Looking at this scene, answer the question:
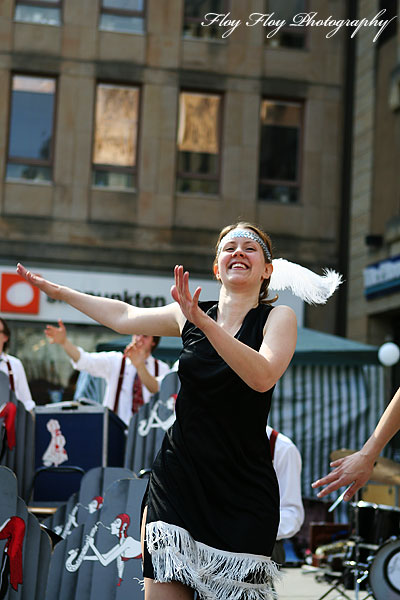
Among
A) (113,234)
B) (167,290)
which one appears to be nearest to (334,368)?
(167,290)

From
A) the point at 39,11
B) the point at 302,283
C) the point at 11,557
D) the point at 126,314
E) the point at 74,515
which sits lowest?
the point at 11,557

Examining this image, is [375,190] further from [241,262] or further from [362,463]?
[362,463]

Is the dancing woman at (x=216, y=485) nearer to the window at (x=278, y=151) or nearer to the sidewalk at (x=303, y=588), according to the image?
the sidewalk at (x=303, y=588)

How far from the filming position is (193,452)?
116 inches

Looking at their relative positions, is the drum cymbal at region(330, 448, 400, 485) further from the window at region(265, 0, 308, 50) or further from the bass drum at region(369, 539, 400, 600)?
the window at region(265, 0, 308, 50)

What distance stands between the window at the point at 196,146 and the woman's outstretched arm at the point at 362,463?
15.0 meters

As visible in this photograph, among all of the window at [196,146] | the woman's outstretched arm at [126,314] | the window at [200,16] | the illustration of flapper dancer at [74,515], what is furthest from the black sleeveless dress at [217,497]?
the window at [200,16]

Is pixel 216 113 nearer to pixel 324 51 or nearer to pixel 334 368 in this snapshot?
pixel 324 51

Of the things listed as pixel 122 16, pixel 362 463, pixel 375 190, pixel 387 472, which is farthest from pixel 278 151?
pixel 362 463

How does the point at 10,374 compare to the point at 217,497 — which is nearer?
the point at 217,497

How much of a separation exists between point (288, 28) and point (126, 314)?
16054mm

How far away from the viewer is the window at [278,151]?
1827 centimetres
